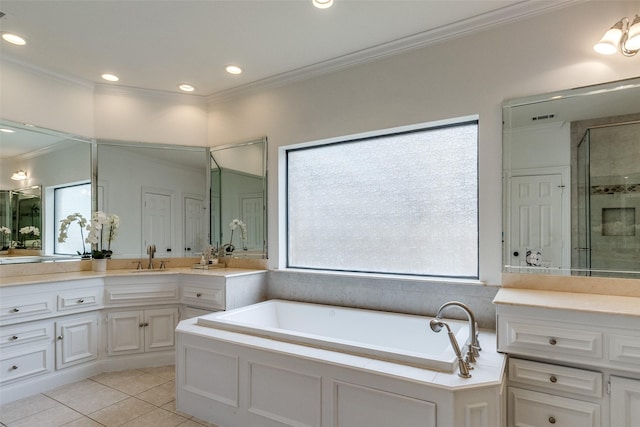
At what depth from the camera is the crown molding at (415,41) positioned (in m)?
2.22

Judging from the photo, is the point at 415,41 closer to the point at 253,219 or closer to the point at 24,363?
the point at 253,219

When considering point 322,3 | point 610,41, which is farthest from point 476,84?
point 322,3

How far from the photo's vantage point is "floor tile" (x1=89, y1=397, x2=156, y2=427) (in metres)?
2.23

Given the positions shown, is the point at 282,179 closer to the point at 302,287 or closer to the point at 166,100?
the point at 302,287

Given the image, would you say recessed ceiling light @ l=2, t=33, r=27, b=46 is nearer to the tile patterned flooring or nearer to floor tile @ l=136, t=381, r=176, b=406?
the tile patterned flooring

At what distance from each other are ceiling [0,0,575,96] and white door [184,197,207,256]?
1374mm

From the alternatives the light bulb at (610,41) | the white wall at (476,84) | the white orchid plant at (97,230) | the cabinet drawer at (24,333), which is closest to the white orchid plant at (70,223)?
the white orchid plant at (97,230)

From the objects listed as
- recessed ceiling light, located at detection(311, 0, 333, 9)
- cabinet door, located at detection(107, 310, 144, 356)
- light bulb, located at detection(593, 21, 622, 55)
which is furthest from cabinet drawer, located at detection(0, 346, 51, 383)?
light bulb, located at detection(593, 21, 622, 55)

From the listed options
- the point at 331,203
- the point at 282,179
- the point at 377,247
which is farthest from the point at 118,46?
the point at 377,247

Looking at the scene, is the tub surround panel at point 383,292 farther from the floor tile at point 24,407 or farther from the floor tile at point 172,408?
the floor tile at point 24,407

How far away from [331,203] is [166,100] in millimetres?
2226

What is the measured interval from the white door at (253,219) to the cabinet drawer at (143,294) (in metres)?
0.85

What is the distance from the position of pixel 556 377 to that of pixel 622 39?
1.98 meters

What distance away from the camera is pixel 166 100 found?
12.2 ft
